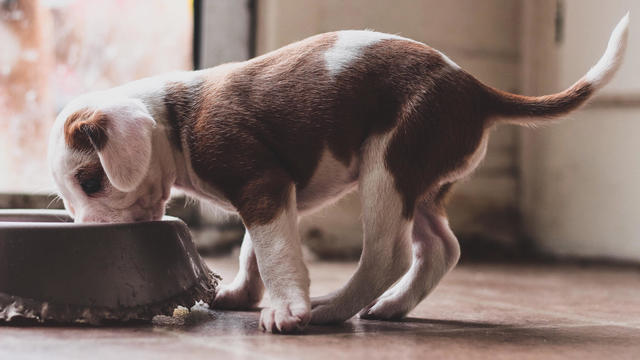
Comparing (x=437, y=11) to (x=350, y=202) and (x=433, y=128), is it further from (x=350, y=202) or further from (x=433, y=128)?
(x=433, y=128)

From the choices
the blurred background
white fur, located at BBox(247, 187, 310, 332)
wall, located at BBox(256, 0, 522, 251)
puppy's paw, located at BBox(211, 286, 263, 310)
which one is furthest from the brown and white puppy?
wall, located at BBox(256, 0, 522, 251)

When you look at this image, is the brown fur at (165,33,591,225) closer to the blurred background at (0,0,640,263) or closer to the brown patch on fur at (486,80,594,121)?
the brown patch on fur at (486,80,594,121)

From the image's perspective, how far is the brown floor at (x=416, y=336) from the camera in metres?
1.43

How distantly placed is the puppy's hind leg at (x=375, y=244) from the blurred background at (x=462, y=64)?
1.98 metres

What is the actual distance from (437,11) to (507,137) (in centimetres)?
67

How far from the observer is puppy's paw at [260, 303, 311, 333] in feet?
5.38

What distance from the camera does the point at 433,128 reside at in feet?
5.75

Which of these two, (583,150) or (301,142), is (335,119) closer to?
(301,142)

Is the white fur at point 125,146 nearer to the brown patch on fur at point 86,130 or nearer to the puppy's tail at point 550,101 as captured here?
the brown patch on fur at point 86,130

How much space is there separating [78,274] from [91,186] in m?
0.20

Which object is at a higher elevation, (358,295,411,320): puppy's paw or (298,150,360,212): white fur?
(298,150,360,212): white fur

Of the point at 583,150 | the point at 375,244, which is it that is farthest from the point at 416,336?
the point at 583,150

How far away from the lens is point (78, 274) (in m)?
1.68

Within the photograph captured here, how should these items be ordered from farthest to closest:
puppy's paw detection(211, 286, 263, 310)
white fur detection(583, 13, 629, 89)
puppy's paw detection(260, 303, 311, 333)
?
1. puppy's paw detection(211, 286, 263, 310)
2. white fur detection(583, 13, 629, 89)
3. puppy's paw detection(260, 303, 311, 333)
